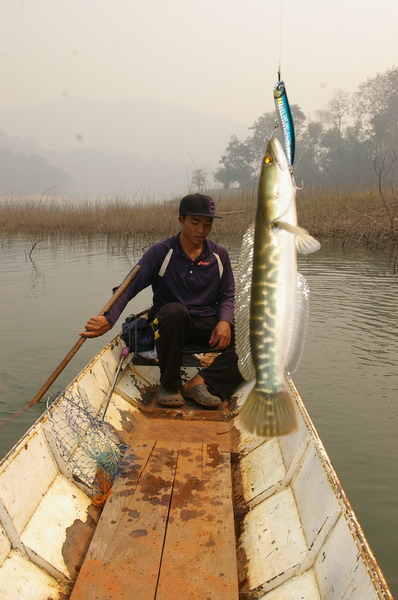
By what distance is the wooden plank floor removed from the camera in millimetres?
2404

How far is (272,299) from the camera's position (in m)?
1.99

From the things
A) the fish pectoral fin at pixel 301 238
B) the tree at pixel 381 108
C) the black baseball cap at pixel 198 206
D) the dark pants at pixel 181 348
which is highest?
the tree at pixel 381 108

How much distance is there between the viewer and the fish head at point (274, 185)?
1757mm

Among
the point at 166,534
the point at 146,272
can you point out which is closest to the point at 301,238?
the point at 166,534

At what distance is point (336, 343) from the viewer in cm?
732

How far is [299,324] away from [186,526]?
56.0 inches

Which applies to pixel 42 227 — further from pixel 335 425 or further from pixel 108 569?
pixel 108 569

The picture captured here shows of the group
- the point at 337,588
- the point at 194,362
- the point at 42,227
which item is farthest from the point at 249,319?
the point at 42,227

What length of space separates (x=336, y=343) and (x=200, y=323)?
3.46 m

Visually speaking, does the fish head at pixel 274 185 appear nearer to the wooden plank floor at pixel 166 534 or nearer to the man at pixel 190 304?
the wooden plank floor at pixel 166 534

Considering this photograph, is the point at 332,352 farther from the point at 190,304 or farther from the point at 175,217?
the point at 175,217

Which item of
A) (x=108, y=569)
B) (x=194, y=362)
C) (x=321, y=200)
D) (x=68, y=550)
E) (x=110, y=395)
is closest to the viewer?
(x=108, y=569)

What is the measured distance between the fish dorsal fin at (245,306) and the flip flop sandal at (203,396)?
216 centimetres

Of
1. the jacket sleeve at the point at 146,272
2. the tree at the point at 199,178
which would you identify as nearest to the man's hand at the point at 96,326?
the jacket sleeve at the point at 146,272
